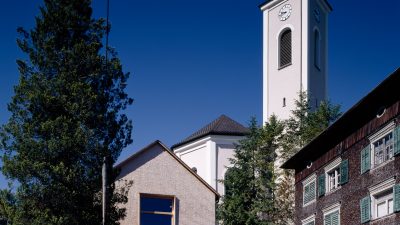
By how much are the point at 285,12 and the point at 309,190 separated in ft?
71.3

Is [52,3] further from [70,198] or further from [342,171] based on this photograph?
[342,171]

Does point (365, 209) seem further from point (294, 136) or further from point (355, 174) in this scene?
point (294, 136)

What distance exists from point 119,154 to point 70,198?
2.95 m

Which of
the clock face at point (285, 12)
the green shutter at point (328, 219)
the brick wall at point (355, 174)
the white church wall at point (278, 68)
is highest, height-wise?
the clock face at point (285, 12)

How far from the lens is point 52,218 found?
81.3ft

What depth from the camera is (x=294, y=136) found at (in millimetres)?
44281

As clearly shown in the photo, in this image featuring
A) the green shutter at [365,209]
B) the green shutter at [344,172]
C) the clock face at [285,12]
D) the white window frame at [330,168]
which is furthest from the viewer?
the clock face at [285,12]

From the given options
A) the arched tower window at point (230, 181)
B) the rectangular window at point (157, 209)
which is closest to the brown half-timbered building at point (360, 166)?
the rectangular window at point (157, 209)

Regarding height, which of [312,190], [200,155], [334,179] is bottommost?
[312,190]

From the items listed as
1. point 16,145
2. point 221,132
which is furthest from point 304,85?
point 16,145

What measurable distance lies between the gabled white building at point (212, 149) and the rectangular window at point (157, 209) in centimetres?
1342

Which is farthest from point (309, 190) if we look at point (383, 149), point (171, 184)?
point (383, 149)

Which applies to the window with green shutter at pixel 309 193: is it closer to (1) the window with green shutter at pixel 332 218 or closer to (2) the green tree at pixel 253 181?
(1) the window with green shutter at pixel 332 218

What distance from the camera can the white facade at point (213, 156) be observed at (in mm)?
A: 51094
